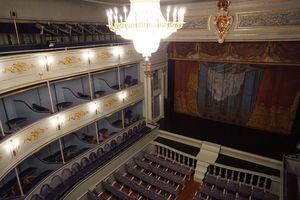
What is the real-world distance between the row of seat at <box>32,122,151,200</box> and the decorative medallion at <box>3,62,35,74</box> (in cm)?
388

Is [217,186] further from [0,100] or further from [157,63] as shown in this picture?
[0,100]

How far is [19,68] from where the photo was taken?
591cm

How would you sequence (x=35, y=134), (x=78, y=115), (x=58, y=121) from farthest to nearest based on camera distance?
(x=78, y=115), (x=58, y=121), (x=35, y=134)

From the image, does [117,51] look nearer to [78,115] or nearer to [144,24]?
[78,115]

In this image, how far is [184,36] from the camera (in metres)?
9.38

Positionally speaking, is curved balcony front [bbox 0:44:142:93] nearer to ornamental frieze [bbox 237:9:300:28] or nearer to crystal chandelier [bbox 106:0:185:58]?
crystal chandelier [bbox 106:0:185:58]

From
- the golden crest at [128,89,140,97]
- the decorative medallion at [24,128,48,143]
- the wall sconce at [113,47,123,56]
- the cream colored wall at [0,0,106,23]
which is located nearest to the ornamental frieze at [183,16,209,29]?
the wall sconce at [113,47,123,56]

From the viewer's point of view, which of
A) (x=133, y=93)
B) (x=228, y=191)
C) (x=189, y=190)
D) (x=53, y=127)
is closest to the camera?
(x=53, y=127)

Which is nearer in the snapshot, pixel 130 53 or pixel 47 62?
pixel 47 62

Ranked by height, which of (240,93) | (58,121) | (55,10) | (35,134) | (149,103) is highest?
(55,10)

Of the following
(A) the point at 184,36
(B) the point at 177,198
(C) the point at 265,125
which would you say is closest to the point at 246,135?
(C) the point at 265,125

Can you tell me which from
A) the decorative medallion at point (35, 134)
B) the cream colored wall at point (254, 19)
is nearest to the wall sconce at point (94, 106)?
the decorative medallion at point (35, 134)

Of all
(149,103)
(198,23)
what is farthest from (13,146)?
(198,23)

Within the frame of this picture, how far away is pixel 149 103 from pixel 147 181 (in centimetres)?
450
